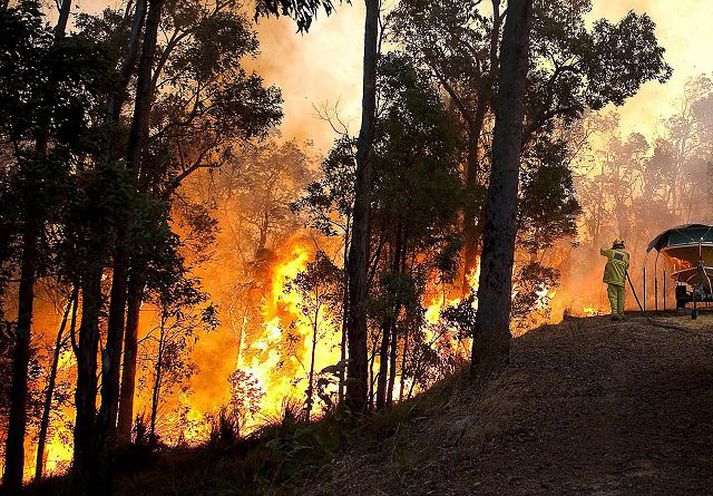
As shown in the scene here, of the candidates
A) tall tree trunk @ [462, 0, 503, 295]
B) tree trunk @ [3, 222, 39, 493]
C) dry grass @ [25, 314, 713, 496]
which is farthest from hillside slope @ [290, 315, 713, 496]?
tall tree trunk @ [462, 0, 503, 295]

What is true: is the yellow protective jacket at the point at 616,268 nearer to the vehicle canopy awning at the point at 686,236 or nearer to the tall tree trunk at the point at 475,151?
the vehicle canopy awning at the point at 686,236

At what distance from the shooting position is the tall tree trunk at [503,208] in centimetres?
783

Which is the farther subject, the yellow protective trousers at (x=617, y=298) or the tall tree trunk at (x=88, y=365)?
the yellow protective trousers at (x=617, y=298)

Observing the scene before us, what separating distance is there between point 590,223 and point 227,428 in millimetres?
62710

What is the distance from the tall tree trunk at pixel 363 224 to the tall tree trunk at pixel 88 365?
492 cm

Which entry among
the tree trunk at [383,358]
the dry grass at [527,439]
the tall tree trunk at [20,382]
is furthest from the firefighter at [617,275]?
the tall tree trunk at [20,382]

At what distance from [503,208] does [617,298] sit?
646cm

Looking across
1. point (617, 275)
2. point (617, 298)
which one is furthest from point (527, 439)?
point (617, 298)

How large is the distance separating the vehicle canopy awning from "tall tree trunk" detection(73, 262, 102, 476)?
13774 mm

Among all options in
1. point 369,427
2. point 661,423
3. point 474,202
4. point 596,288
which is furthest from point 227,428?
point 596,288

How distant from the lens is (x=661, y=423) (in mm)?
5137

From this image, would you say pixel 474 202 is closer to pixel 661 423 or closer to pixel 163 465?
pixel 163 465

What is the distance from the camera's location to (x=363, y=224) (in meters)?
13.2

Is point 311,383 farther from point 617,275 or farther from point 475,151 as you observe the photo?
point 617,275
